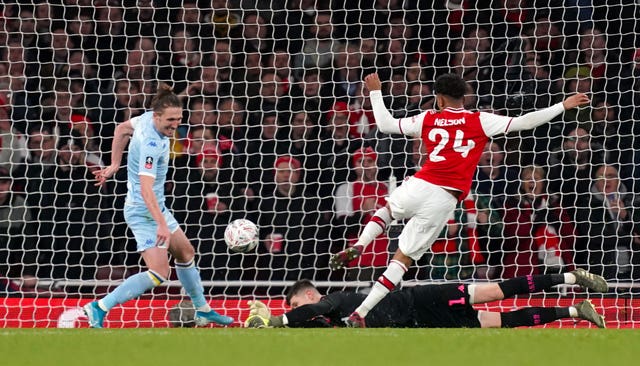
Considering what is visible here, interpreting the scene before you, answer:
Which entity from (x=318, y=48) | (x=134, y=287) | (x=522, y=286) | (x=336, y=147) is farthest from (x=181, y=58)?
(x=522, y=286)

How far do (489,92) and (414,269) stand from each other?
1.74m

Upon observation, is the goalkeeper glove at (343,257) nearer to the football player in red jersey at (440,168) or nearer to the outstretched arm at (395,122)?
the football player in red jersey at (440,168)

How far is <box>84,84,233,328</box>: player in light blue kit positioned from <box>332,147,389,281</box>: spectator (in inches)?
66.6

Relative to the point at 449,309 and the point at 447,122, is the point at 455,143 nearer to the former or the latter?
the point at 447,122

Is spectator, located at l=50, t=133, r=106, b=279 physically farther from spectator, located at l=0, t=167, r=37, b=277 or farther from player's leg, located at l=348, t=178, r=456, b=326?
player's leg, located at l=348, t=178, r=456, b=326

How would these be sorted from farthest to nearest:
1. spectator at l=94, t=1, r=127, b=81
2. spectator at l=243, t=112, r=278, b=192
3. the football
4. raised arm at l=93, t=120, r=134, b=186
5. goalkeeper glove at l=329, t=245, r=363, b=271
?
spectator at l=94, t=1, r=127, b=81 → spectator at l=243, t=112, r=278, b=192 → the football → raised arm at l=93, t=120, r=134, b=186 → goalkeeper glove at l=329, t=245, r=363, b=271

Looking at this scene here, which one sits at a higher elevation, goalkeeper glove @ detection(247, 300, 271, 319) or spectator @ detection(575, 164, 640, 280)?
spectator @ detection(575, 164, 640, 280)

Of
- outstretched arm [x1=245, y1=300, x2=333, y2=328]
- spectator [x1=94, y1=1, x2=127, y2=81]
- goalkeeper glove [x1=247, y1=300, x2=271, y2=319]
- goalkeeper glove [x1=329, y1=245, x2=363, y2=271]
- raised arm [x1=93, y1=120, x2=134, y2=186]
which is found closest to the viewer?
outstretched arm [x1=245, y1=300, x2=333, y2=328]

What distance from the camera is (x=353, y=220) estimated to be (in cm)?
1020

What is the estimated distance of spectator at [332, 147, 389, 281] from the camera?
9.51m

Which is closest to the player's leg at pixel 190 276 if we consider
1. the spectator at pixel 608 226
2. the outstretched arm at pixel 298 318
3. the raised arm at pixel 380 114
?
the outstretched arm at pixel 298 318

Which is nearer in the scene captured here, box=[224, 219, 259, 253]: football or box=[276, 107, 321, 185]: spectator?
box=[224, 219, 259, 253]: football
